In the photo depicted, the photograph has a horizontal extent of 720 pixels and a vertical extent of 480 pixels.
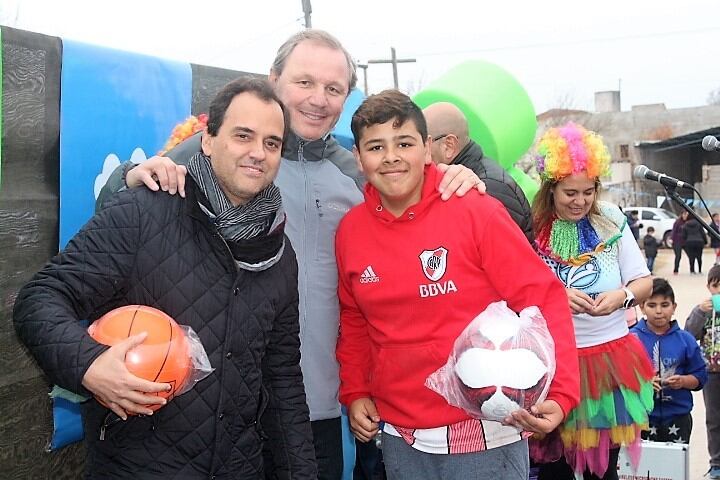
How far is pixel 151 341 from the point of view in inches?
74.7

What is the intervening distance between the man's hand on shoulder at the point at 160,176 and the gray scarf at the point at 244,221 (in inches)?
2.0

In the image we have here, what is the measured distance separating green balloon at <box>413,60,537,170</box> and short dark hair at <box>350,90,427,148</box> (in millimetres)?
2719

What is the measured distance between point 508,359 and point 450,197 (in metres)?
0.64

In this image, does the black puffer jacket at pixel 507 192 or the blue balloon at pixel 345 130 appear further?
the blue balloon at pixel 345 130

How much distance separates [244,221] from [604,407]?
2.54 meters

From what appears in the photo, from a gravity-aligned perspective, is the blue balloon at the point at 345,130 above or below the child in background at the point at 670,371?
above

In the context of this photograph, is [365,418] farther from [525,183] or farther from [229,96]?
[525,183]

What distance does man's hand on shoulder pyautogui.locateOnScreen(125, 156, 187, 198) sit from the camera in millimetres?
2186

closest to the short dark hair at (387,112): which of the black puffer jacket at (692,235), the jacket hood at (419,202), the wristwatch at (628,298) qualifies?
the jacket hood at (419,202)

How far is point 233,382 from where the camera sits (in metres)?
2.22

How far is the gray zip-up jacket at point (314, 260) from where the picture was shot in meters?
2.88

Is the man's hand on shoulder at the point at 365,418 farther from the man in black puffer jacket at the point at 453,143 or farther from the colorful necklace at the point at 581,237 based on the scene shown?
the colorful necklace at the point at 581,237

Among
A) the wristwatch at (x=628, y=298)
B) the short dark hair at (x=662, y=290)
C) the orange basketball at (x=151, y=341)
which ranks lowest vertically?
the short dark hair at (x=662, y=290)

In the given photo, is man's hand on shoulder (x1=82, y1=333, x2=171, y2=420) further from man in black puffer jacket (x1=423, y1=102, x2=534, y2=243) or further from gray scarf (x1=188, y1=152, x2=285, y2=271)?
man in black puffer jacket (x1=423, y1=102, x2=534, y2=243)
